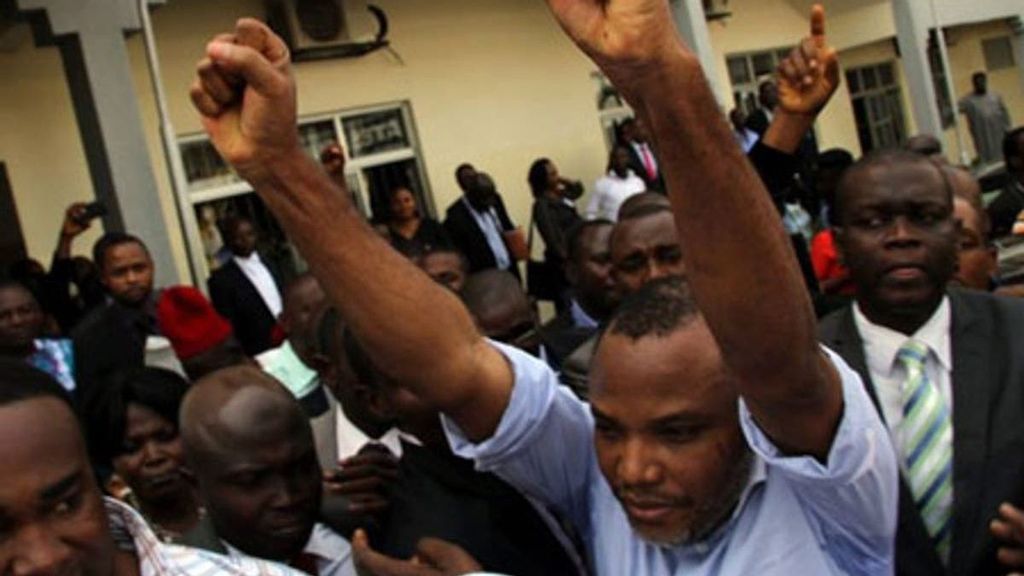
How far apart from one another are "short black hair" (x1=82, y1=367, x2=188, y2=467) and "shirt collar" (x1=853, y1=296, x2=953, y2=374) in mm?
1643

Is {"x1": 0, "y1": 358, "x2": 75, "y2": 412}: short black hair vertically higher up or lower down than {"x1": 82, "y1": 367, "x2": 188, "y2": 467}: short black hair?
higher up

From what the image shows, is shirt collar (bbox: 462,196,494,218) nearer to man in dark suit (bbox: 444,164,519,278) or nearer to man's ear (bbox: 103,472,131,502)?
man in dark suit (bbox: 444,164,519,278)

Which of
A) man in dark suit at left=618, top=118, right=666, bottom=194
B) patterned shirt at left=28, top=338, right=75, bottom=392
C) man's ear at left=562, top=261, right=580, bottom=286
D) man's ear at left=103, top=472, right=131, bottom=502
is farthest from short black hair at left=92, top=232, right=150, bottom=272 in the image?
man in dark suit at left=618, top=118, right=666, bottom=194

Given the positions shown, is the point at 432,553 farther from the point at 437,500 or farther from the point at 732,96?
the point at 732,96

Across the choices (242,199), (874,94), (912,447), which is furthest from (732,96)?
(912,447)

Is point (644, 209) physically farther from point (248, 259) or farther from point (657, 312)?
point (248, 259)

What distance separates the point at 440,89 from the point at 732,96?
4250 mm

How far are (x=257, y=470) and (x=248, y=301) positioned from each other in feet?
12.8

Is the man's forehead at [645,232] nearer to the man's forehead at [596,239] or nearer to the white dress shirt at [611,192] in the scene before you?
the man's forehead at [596,239]

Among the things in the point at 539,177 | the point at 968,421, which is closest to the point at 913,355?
the point at 968,421

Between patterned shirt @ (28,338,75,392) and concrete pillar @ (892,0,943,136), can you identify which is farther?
concrete pillar @ (892,0,943,136)

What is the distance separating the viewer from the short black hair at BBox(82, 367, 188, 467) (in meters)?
2.80

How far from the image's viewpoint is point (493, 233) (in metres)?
8.57

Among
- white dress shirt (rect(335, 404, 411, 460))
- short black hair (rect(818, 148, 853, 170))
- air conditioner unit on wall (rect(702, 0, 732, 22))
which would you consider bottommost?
white dress shirt (rect(335, 404, 411, 460))
